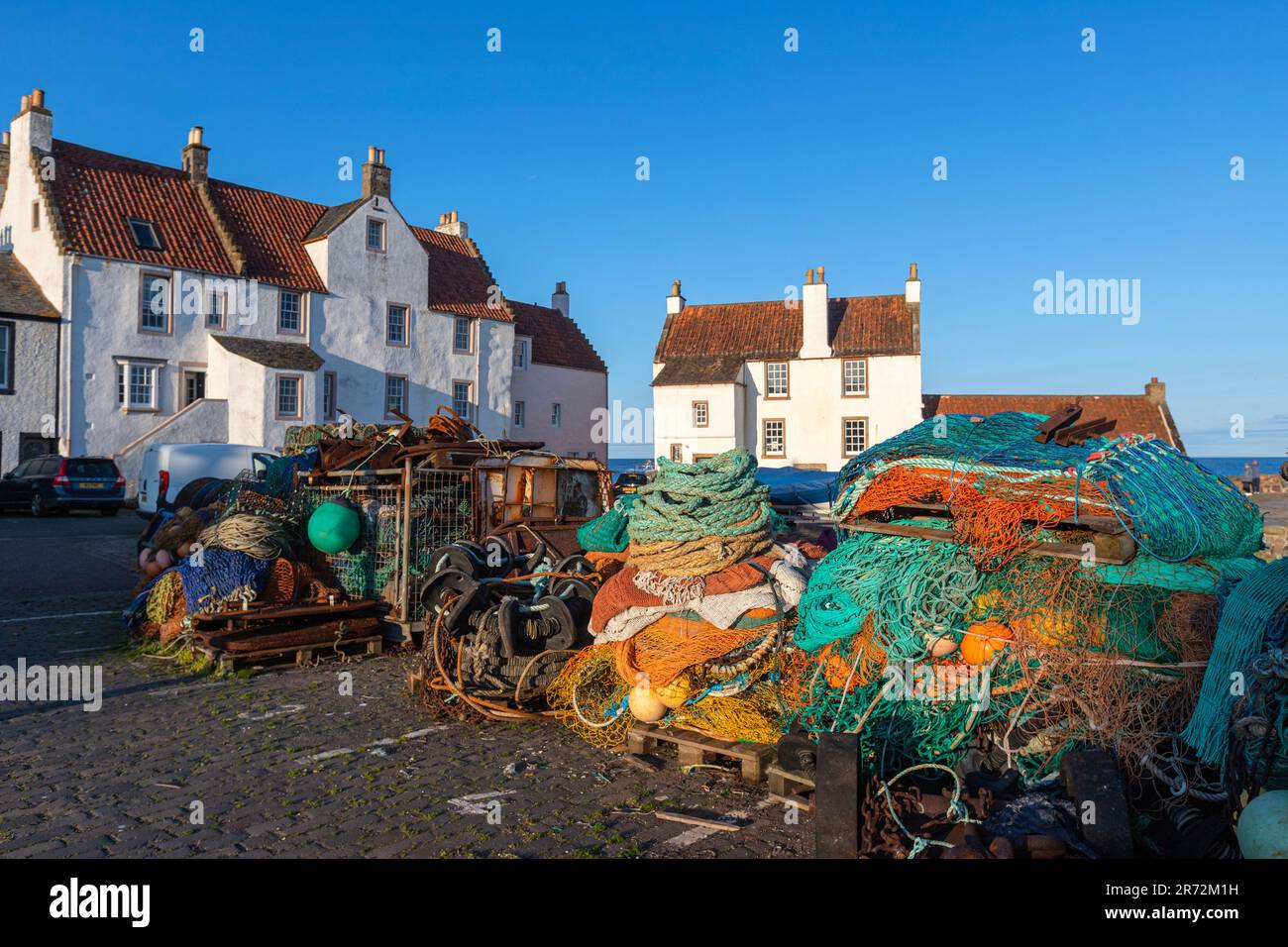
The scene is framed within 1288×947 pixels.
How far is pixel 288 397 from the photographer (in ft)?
100

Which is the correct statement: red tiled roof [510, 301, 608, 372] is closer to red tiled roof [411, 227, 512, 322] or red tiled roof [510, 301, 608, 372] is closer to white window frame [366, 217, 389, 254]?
red tiled roof [411, 227, 512, 322]

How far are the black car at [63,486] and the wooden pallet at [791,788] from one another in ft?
80.1

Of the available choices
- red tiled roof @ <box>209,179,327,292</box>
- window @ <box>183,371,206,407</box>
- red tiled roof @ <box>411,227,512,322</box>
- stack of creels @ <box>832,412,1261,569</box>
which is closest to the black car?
window @ <box>183,371,206,407</box>

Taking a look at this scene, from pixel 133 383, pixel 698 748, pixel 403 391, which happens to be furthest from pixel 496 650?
pixel 403 391

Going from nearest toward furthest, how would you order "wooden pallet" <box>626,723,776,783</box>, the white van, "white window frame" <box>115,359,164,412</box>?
"wooden pallet" <box>626,723,776,783</box>
the white van
"white window frame" <box>115,359,164,412</box>

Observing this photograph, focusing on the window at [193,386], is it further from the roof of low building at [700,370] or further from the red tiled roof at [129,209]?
the roof of low building at [700,370]

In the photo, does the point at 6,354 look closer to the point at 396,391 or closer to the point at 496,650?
the point at 396,391

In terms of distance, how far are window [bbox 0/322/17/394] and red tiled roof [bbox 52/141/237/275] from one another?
3015 mm

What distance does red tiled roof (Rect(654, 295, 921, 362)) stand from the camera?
40312 millimetres

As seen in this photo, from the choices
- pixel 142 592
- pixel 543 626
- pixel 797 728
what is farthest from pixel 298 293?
pixel 797 728
